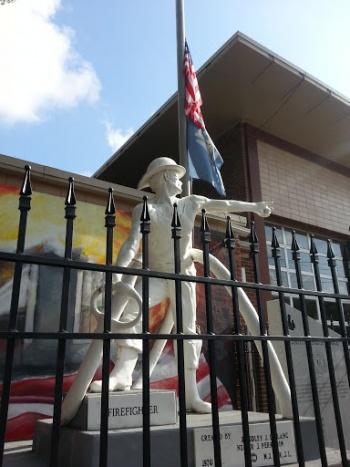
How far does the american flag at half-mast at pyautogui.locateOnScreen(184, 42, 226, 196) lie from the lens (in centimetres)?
574

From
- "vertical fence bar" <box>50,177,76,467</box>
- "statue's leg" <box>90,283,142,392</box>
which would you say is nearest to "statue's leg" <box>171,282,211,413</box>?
"statue's leg" <box>90,283,142,392</box>

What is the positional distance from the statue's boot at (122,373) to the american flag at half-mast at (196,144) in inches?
123

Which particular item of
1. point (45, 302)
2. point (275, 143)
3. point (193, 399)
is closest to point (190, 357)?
point (193, 399)

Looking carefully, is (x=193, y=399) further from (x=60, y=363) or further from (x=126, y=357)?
(x=60, y=363)

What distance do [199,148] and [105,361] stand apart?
4441 mm

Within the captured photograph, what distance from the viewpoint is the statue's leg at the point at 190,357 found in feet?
10.6

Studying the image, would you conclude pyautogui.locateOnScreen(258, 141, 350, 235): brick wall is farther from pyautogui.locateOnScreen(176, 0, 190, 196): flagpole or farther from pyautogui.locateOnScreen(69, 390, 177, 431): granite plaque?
pyautogui.locateOnScreen(69, 390, 177, 431): granite plaque

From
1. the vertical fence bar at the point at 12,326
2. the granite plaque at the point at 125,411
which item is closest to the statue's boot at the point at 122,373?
the granite plaque at the point at 125,411

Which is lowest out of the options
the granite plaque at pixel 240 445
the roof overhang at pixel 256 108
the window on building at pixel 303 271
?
the granite plaque at pixel 240 445

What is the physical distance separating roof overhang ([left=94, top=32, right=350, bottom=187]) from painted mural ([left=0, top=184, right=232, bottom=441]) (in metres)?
3.98

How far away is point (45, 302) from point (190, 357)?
3.00 m

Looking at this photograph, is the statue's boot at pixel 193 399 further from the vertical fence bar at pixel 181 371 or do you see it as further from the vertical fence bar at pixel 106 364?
the vertical fence bar at pixel 106 364

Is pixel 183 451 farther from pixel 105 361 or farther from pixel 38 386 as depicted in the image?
pixel 38 386

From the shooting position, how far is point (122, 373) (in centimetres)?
302
